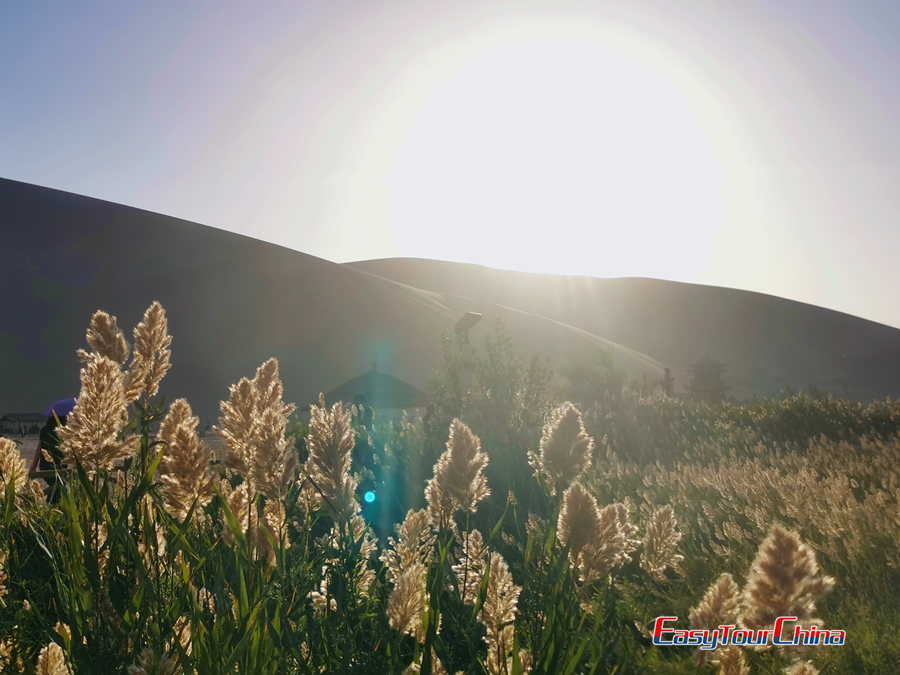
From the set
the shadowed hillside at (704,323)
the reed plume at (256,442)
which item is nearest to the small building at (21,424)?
the reed plume at (256,442)

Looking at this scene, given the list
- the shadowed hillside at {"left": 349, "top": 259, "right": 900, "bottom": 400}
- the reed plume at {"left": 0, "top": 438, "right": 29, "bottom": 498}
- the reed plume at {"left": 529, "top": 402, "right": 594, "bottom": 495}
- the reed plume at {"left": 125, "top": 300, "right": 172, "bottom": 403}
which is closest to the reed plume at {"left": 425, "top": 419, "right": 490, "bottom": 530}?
the reed plume at {"left": 529, "top": 402, "right": 594, "bottom": 495}

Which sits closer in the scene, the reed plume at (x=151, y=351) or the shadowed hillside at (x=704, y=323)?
the reed plume at (x=151, y=351)

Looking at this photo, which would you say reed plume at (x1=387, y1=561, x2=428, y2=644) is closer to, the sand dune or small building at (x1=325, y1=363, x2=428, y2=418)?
small building at (x1=325, y1=363, x2=428, y2=418)

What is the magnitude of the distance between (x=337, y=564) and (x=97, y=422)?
0.82 m

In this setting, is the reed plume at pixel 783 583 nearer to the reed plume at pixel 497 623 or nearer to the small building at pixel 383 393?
the reed plume at pixel 497 623

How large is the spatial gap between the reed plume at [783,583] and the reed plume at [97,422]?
1.64m

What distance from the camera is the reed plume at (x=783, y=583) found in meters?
1.28

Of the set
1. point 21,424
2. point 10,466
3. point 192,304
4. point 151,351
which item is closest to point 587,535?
point 151,351

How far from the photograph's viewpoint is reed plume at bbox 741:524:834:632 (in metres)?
1.28

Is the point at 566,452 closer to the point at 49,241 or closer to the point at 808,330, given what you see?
the point at 49,241

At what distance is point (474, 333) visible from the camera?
174 ft

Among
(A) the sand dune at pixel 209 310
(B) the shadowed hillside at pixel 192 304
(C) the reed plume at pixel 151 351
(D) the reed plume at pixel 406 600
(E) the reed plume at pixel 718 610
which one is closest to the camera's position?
(E) the reed plume at pixel 718 610

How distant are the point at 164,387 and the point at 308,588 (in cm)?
3576

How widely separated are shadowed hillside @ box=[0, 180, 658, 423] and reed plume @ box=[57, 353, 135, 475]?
32314 millimetres
